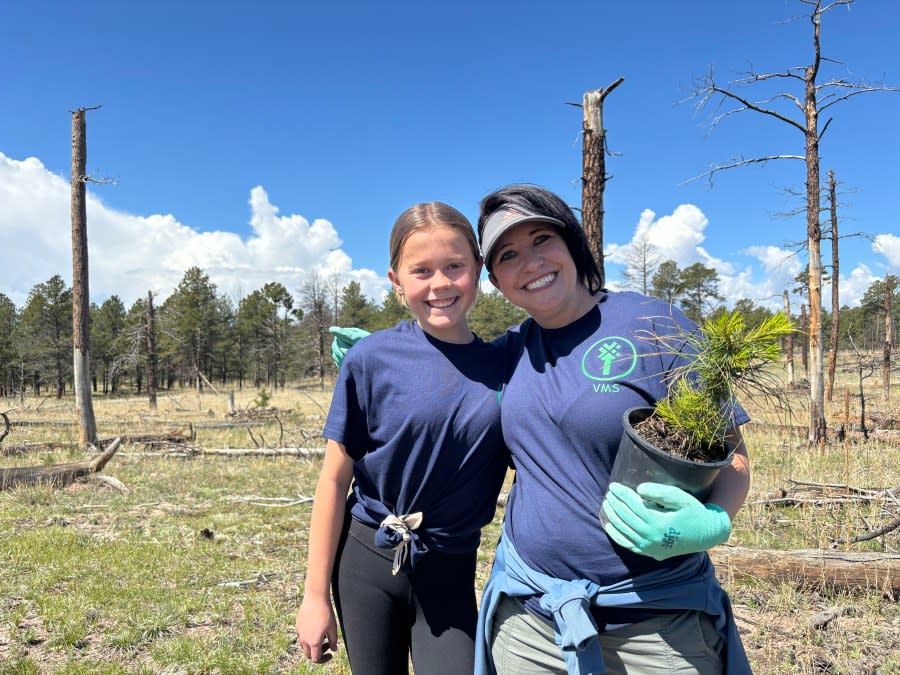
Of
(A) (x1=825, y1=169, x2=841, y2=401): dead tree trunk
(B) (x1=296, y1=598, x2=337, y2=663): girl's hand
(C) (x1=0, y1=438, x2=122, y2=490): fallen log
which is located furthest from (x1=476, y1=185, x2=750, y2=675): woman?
(A) (x1=825, y1=169, x2=841, y2=401): dead tree trunk

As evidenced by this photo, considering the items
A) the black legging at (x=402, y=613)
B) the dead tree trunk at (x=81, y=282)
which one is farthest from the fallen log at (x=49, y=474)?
the black legging at (x=402, y=613)

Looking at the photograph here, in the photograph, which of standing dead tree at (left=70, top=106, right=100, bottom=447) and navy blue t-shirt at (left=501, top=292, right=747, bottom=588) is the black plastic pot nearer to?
Result: navy blue t-shirt at (left=501, top=292, right=747, bottom=588)

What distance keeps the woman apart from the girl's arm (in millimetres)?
534

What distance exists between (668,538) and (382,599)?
3.19 ft

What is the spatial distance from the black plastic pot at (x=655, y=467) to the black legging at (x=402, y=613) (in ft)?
2.49

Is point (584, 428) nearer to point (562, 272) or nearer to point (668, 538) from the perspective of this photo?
point (668, 538)

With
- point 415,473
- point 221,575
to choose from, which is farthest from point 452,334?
point 221,575

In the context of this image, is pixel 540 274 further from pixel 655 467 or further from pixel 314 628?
pixel 314 628

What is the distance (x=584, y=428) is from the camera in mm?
1456

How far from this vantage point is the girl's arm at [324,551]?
5.72 ft

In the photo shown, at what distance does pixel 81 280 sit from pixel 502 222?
1353cm

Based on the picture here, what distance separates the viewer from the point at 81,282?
39.4 feet

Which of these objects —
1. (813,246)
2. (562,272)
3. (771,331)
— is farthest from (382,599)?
(813,246)

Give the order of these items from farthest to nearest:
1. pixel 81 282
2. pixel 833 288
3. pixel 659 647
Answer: pixel 833 288
pixel 81 282
pixel 659 647
